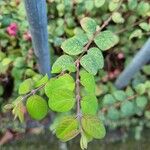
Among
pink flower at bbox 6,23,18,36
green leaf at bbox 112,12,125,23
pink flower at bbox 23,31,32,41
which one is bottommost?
pink flower at bbox 23,31,32,41

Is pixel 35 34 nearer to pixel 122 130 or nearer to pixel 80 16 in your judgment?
pixel 80 16

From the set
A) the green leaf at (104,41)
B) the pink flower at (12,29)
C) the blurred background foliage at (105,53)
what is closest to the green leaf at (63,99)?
the green leaf at (104,41)

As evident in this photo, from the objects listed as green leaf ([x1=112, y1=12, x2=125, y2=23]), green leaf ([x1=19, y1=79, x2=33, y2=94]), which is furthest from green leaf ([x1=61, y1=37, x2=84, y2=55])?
green leaf ([x1=112, y1=12, x2=125, y2=23])

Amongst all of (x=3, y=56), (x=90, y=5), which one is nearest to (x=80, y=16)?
(x=90, y=5)

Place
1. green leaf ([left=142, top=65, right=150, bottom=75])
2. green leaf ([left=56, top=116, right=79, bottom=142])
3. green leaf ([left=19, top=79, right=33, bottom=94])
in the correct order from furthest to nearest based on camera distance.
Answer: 1. green leaf ([left=142, top=65, right=150, bottom=75])
2. green leaf ([left=19, top=79, right=33, bottom=94])
3. green leaf ([left=56, top=116, right=79, bottom=142])

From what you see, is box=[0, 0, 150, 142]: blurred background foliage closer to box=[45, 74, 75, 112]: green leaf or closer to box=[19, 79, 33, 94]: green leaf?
box=[19, 79, 33, 94]: green leaf

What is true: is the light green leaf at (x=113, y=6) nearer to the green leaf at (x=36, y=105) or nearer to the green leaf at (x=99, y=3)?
the green leaf at (x=99, y=3)

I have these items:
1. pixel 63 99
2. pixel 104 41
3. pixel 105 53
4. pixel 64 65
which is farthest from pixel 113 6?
pixel 63 99
